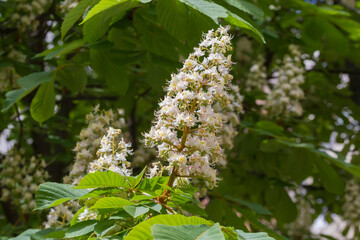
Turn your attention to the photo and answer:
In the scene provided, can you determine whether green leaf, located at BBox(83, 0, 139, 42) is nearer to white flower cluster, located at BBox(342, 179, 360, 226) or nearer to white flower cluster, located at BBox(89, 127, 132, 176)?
white flower cluster, located at BBox(89, 127, 132, 176)

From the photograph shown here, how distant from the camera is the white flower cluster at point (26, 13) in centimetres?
345

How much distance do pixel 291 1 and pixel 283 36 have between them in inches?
32.5

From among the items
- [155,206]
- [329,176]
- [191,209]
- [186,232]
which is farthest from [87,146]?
[329,176]

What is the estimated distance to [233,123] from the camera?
281 centimetres

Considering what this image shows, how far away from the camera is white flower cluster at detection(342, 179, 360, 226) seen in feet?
14.9

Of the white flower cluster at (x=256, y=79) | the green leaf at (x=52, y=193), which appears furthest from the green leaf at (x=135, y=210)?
the white flower cluster at (x=256, y=79)

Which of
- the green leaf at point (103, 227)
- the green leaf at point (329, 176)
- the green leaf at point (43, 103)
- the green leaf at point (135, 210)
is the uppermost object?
the green leaf at point (135, 210)

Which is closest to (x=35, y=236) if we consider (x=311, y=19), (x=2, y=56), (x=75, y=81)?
(x=75, y=81)

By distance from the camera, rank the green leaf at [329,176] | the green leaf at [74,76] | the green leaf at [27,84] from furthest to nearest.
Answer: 1. the green leaf at [329,176]
2. the green leaf at [74,76]
3. the green leaf at [27,84]

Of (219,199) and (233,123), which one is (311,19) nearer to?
(233,123)

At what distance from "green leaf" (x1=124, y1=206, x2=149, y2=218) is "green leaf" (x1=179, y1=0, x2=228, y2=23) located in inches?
25.2

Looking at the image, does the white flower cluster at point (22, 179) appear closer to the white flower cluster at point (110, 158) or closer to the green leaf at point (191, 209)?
the white flower cluster at point (110, 158)

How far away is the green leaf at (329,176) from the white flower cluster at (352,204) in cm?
164

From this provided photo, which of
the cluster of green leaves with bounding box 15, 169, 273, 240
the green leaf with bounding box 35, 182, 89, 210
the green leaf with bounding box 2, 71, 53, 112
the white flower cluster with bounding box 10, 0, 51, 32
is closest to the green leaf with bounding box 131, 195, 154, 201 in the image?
the cluster of green leaves with bounding box 15, 169, 273, 240
